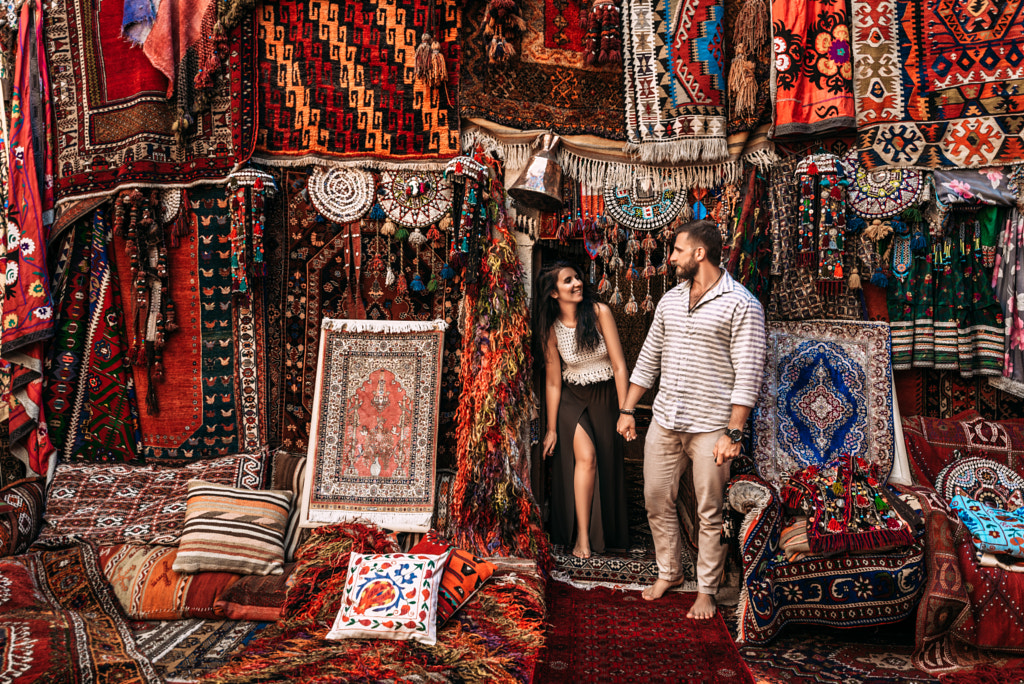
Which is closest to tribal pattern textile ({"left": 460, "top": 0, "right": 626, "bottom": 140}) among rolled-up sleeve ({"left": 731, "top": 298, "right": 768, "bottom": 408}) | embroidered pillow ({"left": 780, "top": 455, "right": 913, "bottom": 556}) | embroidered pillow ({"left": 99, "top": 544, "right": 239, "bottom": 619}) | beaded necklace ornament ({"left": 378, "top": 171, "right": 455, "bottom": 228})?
beaded necklace ornament ({"left": 378, "top": 171, "right": 455, "bottom": 228})

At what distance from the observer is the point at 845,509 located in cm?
337

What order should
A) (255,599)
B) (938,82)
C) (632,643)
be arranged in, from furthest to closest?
(938,82)
(255,599)
(632,643)

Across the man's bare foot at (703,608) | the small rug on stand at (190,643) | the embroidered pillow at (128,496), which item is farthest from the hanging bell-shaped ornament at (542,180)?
the small rug on stand at (190,643)

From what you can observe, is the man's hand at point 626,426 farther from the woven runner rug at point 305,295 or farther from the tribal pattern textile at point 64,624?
the tribal pattern textile at point 64,624

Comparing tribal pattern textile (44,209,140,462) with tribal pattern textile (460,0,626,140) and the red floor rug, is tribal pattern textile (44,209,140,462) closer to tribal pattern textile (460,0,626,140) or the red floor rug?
tribal pattern textile (460,0,626,140)

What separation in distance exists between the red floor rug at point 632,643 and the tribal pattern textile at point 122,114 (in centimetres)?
348

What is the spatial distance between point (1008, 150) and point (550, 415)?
3123 mm

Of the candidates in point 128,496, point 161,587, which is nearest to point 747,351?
point 161,587

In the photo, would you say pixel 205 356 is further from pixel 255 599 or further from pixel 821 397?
pixel 821 397

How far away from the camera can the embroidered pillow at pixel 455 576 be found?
11.1 feet

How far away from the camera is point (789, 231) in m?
4.40

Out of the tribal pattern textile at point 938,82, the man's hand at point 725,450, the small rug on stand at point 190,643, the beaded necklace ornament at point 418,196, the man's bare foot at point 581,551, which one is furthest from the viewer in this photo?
the beaded necklace ornament at point 418,196

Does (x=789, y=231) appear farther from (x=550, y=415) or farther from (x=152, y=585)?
(x=152, y=585)

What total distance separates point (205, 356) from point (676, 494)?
10.2 feet
